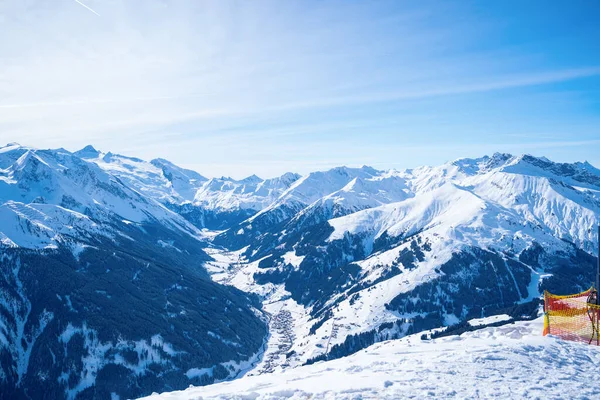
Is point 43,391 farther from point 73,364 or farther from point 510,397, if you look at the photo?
point 510,397

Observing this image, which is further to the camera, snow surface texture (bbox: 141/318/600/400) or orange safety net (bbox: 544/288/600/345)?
orange safety net (bbox: 544/288/600/345)

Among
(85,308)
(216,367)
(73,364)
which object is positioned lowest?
(216,367)

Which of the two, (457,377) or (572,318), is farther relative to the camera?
(572,318)

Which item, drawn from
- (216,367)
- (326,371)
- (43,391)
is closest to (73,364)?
Answer: (43,391)

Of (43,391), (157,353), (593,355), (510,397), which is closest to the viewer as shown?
(510,397)
